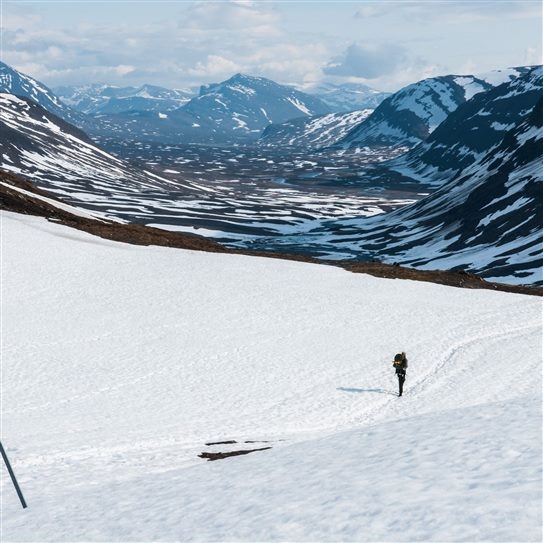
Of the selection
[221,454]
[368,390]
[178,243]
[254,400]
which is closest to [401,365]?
[368,390]

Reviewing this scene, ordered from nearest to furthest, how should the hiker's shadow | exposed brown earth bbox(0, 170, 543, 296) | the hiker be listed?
the hiker, the hiker's shadow, exposed brown earth bbox(0, 170, 543, 296)

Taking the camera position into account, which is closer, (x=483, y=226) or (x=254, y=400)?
(x=254, y=400)

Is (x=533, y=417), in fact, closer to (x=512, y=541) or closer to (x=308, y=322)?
(x=512, y=541)

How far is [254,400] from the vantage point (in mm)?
28719

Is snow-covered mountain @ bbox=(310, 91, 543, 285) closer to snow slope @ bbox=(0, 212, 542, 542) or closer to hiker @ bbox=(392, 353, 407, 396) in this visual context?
snow slope @ bbox=(0, 212, 542, 542)

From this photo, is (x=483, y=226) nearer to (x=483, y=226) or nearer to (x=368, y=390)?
(x=483, y=226)

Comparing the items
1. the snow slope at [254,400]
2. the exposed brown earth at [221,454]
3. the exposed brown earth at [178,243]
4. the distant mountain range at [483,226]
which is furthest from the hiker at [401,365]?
the distant mountain range at [483,226]

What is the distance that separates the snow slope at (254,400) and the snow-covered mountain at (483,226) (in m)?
58.6

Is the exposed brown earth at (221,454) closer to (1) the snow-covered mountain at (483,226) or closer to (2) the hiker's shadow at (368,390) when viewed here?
(2) the hiker's shadow at (368,390)

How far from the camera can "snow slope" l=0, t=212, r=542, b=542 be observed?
12.9m

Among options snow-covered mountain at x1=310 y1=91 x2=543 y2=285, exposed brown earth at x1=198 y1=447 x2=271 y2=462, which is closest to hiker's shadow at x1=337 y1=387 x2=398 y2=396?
exposed brown earth at x1=198 y1=447 x2=271 y2=462

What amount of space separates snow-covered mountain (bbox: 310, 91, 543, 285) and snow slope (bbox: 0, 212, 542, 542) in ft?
192

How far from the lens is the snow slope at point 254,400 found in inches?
508

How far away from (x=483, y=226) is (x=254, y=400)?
4917 inches
